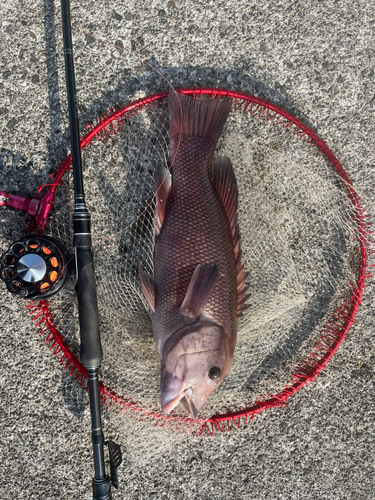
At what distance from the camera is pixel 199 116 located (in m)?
1.89

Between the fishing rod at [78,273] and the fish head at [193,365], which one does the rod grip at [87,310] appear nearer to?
the fishing rod at [78,273]

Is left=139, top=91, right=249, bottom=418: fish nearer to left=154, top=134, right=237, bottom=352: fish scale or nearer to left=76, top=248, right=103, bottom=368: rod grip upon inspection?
left=154, top=134, right=237, bottom=352: fish scale

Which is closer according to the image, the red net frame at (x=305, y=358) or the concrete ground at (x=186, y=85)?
the red net frame at (x=305, y=358)

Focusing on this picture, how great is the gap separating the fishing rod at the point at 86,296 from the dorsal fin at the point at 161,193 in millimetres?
332

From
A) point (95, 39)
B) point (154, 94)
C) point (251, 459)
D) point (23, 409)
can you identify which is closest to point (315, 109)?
point (154, 94)

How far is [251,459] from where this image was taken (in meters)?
2.18

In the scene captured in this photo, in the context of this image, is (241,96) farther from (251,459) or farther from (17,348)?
(251,459)

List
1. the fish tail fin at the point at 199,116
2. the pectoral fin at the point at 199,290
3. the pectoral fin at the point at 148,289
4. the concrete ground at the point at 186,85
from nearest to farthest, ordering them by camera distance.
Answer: the pectoral fin at the point at 199,290, the pectoral fin at the point at 148,289, the fish tail fin at the point at 199,116, the concrete ground at the point at 186,85

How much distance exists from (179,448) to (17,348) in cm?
111

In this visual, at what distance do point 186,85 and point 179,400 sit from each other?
5.54 feet

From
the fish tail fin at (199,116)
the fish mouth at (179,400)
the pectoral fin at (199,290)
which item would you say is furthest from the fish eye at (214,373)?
the fish tail fin at (199,116)

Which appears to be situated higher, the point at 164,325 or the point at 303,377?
the point at 164,325

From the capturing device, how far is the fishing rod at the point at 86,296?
1.70 meters

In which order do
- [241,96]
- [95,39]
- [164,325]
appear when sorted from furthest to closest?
[95,39] < [241,96] < [164,325]
